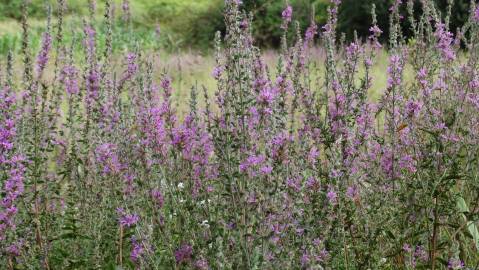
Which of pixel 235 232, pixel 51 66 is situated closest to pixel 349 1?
pixel 51 66

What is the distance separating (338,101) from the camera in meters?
2.70

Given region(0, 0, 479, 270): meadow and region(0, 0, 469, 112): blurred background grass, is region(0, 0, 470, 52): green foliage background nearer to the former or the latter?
region(0, 0, 469, 112): blurred background grass

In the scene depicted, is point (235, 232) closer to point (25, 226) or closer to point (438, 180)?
point (438, 180)

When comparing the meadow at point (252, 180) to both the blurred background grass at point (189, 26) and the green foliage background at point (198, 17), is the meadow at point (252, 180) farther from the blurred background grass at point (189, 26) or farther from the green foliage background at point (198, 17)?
the green foliage background at point (198, 17)

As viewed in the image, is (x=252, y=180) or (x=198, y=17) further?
(x=198, y=17)

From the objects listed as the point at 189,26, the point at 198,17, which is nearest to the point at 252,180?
the point at 189,26

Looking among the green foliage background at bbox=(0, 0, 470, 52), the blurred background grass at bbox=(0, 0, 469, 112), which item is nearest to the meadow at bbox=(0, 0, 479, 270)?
the blurred background grass at bbox=(0, 0, 469, 112)

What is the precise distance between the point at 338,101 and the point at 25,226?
158 centimetres

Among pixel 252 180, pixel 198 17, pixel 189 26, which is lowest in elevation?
pixel 189 26

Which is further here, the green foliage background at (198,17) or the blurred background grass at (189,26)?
the green foliage background at (198,17)

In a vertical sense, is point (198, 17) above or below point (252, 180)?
below

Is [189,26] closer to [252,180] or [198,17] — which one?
[198,17]

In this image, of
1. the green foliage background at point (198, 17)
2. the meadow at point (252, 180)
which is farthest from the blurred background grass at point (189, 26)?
the meadow at point (252, 180)

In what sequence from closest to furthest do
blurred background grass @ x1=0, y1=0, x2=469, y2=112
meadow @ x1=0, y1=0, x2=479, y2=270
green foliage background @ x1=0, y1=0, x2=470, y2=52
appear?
meadow @ x1=0, y1=0, x2=479, y2=270
blurred background grass @ x1=0, y1=0, x2=469, y2=112
green foliage background @ x1=0, y1=0, x2=470, y2=52
